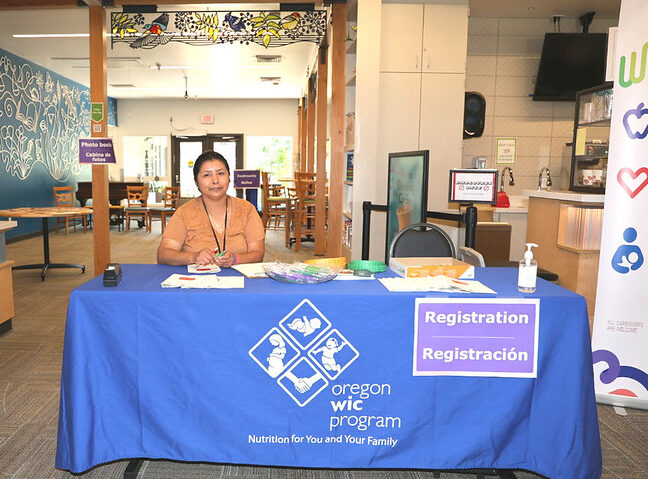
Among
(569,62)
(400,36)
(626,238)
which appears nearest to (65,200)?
(400,36)

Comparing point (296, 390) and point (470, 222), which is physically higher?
point (470, 222)

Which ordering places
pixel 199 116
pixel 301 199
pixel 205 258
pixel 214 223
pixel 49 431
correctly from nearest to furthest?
pixel 205 258
pixel 49 431
pixel 214 223
pixel 301 199
pixel 199 116

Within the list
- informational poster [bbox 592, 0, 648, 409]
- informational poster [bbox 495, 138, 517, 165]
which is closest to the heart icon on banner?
informational poster [bbox 592, 0, 648, 409]

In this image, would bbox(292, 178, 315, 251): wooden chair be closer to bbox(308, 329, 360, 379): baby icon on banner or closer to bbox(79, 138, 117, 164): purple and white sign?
bbox(79, 138, 117, 164): purple and white sign

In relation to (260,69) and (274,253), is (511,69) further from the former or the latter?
(260,69)

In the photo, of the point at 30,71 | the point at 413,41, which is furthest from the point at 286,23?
the point at 30,71

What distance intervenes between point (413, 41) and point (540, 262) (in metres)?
2.60

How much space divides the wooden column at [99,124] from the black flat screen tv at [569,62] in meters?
5.41

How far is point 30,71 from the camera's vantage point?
10.7 meters

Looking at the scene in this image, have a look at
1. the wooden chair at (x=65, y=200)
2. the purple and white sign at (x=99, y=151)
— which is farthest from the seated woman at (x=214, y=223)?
the wooden chair at (x=65, y=200)

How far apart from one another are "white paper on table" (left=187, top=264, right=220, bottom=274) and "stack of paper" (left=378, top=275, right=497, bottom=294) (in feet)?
2.65

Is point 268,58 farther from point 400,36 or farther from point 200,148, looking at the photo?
point 200,148

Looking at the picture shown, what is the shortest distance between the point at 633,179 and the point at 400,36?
10.2ft

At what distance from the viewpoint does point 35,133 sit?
10906 millimetres
